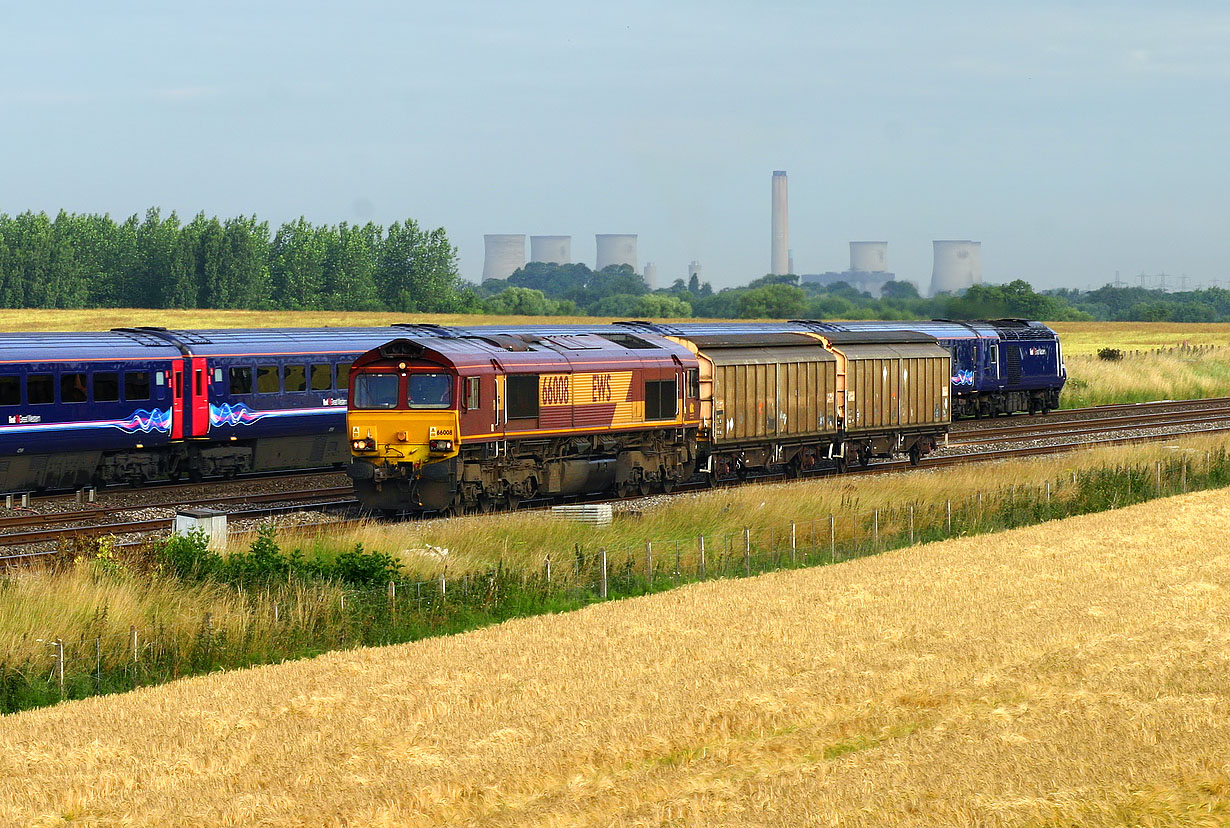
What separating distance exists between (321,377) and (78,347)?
6.48 m

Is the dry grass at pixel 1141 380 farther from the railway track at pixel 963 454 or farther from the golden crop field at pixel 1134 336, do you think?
the golden crop field at pixel 1134 336

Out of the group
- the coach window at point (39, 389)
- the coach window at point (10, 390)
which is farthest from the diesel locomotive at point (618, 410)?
the coach window at point (10, 390)

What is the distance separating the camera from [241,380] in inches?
1395

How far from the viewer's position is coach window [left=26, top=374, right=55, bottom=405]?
31469 millimetres

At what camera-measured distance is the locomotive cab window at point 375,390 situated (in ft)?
96.8

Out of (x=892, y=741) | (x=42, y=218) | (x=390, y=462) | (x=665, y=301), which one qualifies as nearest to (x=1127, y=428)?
(x=390, y=462)

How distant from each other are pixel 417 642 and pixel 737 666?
4.88 metres

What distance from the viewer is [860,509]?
30.3 metres

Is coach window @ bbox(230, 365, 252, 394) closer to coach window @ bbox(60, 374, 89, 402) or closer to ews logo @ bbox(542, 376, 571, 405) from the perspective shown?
coach window @ bbox(60, 374, 89, 402)

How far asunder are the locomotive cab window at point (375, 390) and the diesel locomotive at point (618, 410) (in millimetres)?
29

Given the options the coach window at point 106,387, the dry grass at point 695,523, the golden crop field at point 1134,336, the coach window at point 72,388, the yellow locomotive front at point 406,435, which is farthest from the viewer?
the golden crop field at point 1134,336

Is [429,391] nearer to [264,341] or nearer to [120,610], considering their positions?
[264,341]

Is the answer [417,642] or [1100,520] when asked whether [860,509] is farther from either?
[417,642]

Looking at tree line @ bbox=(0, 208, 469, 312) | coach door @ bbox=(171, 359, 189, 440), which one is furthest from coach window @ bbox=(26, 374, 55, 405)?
tree line @ bbox=(0, 208, 469, 312)
